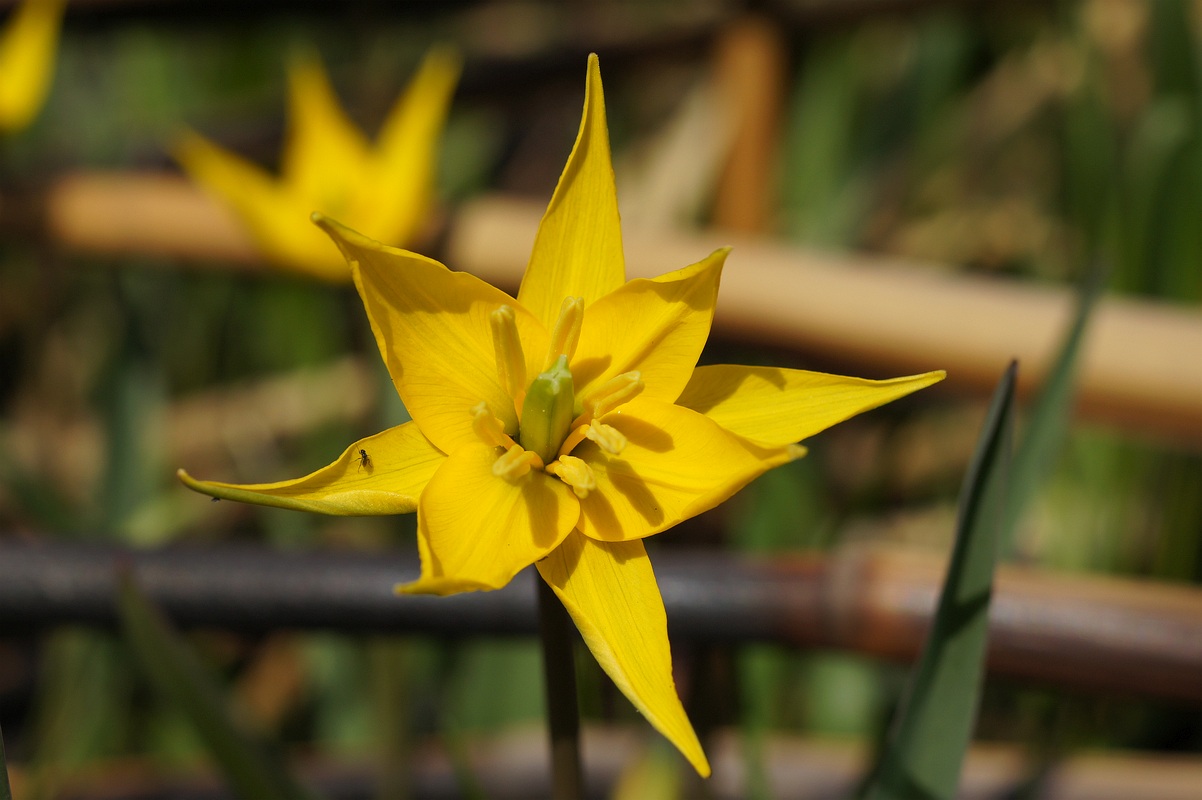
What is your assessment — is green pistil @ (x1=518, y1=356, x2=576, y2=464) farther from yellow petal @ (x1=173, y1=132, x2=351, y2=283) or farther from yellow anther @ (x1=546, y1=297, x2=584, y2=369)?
yellow petal @ (x1=173, y1=132, x2=351, y2=283)

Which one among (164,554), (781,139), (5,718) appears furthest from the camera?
(781,139)

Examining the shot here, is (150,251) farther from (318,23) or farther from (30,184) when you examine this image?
(318,23)

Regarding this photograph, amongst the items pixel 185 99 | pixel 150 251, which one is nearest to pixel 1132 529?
pixel 150 251

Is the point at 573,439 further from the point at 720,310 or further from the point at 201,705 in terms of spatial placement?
the point at 720,310

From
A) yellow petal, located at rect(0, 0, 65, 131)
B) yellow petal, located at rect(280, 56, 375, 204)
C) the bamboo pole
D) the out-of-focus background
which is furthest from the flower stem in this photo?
yellow petal, located at rect(0, 0, 65, 131)

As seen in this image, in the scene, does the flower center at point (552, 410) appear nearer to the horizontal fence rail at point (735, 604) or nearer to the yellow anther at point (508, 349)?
the yellow anther at point (508, 349)

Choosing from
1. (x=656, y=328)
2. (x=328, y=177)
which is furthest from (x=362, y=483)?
(x=328, y=177)
